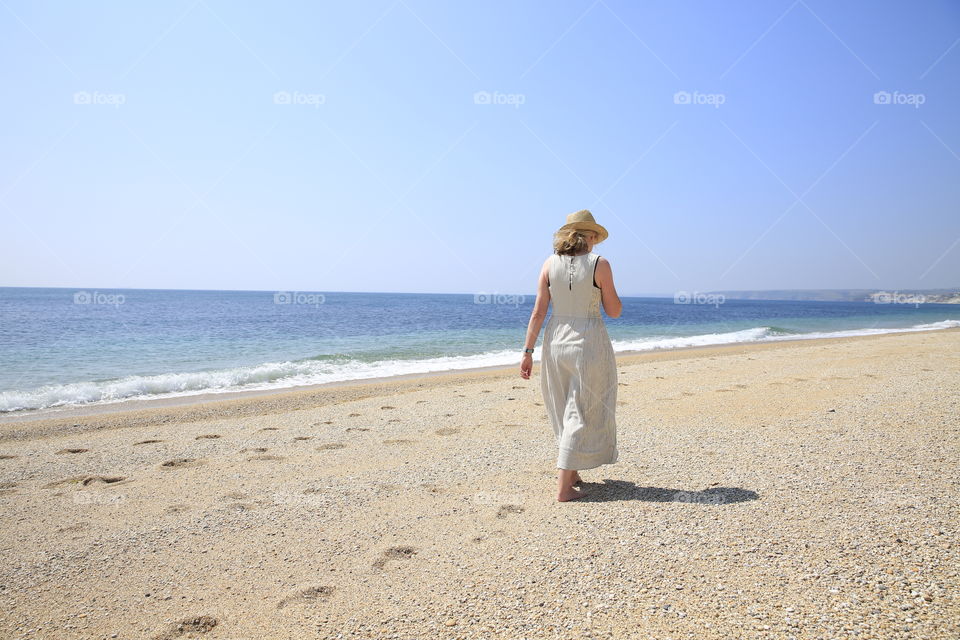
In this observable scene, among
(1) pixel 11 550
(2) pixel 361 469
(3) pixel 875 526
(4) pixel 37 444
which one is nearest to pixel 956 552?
(3) pixel 875 526

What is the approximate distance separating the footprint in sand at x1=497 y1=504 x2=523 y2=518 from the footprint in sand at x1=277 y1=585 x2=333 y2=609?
50.8 inches

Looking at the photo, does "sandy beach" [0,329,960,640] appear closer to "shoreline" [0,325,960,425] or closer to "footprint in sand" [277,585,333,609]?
"footprint in sand" [277,585,333,609]

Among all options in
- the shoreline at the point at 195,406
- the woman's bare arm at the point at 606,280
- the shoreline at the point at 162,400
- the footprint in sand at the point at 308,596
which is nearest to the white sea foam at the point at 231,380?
Result: the shoreline at the point at 162,400

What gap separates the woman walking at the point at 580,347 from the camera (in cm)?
380

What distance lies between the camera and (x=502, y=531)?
3326 mm

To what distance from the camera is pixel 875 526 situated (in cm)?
292

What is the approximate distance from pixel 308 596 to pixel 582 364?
7.57 ft

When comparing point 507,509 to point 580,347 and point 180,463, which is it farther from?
point 180,463

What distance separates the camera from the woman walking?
3.80 meters

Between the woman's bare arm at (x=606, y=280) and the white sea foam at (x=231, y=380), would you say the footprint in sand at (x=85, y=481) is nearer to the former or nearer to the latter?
the woman's bare arm at (x=606, y=280)

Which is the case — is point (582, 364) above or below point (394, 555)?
above

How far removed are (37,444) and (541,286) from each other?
737 centimetres

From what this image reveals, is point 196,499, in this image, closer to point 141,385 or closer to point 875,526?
point 875,526

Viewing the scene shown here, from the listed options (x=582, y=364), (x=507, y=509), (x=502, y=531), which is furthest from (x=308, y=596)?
(x=582, y=364)
